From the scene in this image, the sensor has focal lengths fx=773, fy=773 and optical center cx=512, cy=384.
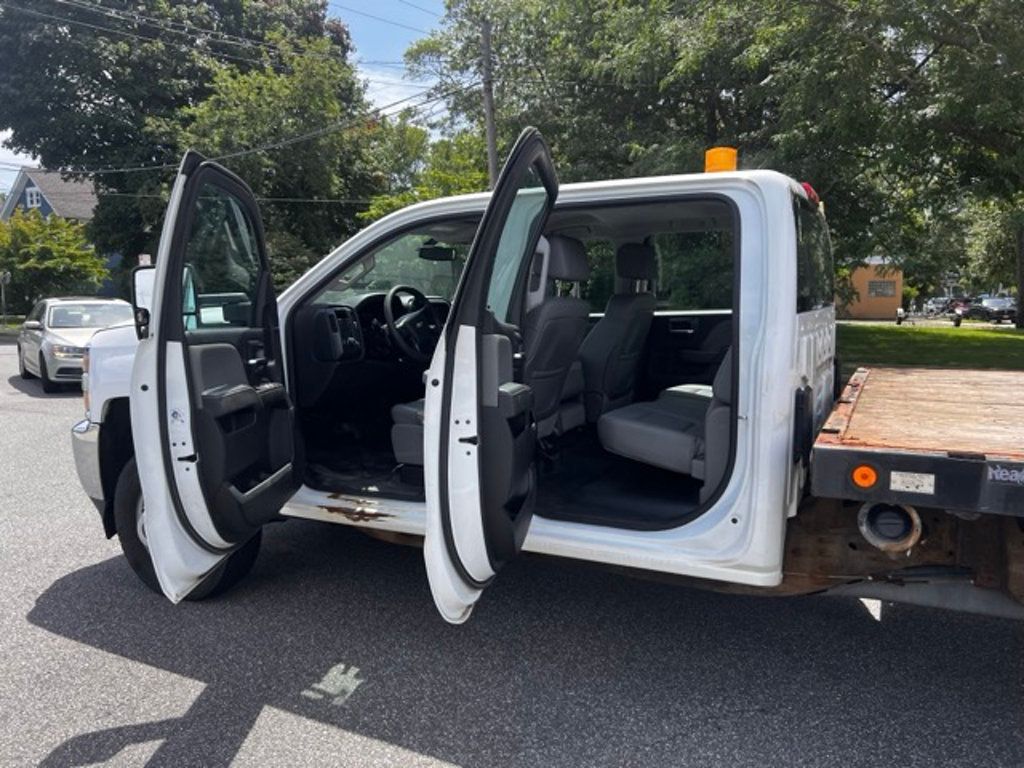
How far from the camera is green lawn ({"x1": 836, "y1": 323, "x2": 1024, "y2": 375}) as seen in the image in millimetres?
12727

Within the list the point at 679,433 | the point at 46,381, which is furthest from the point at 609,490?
the point at 46,381

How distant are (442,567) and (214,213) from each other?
1678 mm

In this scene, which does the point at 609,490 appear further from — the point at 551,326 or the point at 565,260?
the point at 565,260

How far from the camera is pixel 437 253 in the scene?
13.3 ft

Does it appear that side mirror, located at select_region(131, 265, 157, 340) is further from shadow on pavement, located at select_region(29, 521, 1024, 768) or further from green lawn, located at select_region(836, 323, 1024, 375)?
green lawn, located at select_region(836, 323, 1024, 375)

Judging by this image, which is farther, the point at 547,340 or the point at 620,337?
the point at 620,337

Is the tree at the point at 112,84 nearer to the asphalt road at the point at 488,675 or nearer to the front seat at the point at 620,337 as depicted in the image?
the front seat at the point at 620,337

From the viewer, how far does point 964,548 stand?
8.00ft

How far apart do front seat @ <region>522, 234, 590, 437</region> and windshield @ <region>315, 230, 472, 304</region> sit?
25.2 inches

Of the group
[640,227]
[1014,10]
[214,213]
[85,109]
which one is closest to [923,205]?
[1014,10]

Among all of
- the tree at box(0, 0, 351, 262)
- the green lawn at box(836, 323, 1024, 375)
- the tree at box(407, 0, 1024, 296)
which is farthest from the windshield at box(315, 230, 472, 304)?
the tree at box(0, 0, 351, 262)

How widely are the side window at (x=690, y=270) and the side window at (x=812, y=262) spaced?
1.56 ft

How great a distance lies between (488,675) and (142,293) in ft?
6.51

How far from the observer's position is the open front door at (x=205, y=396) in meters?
2.73
